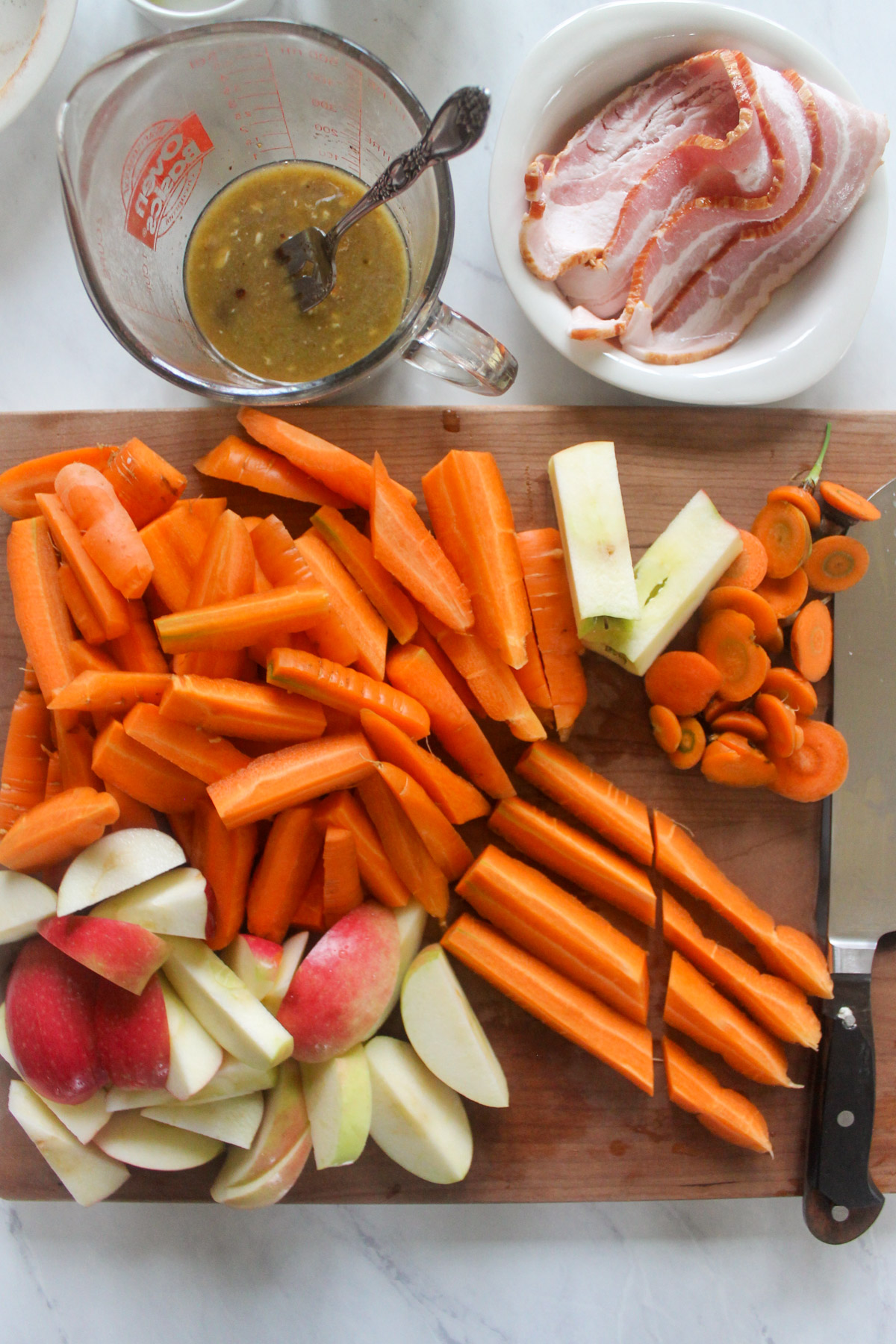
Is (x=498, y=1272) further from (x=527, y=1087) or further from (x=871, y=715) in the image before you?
(x=871, y=715)

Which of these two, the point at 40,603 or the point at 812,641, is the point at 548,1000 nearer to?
the point at 812,641

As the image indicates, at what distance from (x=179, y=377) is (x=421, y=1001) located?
1.02m

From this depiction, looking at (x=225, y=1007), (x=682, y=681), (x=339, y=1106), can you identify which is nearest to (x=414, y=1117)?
(x=339, y=1106)

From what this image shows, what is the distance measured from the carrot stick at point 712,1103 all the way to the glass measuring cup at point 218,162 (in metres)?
1.15

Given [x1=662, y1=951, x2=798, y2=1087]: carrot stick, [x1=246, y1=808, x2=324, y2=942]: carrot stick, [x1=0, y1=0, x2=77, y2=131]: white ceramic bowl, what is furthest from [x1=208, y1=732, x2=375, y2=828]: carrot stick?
[x1=0, y1=0, x2=77, y2=131]: white ceramic bowl

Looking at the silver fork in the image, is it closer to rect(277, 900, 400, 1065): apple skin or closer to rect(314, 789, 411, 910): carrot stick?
rect(314, 789, 411, 910): carrot stick

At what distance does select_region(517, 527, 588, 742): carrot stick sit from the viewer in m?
1.49

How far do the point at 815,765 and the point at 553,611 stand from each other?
19.8 inches

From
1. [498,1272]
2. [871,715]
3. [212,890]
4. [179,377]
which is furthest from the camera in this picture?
[498,1272]

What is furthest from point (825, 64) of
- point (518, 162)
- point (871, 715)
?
point (871, 715)

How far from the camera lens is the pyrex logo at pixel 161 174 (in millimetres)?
1314

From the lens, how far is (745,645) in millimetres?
1459

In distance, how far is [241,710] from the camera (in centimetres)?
134

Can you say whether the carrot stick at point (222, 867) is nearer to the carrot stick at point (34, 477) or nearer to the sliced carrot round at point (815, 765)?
the carrot stick at point (34, 477)
